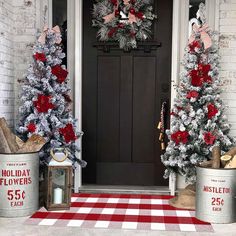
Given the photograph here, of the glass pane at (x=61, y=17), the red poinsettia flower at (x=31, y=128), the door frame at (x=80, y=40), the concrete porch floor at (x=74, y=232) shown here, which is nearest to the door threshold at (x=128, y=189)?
the door frame at (x=80, y=40)

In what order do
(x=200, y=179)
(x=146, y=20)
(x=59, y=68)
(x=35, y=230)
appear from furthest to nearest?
(x=146, y=20) → (x=59, y=68) → (x=200, y=179) → (x=35, y=230)

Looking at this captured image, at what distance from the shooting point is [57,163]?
377cm

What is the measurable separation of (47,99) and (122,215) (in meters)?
1.34

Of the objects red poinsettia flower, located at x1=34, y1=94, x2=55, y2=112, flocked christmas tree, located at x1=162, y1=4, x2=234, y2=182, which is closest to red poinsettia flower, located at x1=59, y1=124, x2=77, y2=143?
red poinsettia flower, located at x1=34, y1=94, x2=55, y2=112

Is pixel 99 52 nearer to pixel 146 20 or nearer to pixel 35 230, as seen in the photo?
pixel 146 20

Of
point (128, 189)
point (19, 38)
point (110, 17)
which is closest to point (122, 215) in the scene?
point (128, 189)

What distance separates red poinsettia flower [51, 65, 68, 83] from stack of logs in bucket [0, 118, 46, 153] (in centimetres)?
68

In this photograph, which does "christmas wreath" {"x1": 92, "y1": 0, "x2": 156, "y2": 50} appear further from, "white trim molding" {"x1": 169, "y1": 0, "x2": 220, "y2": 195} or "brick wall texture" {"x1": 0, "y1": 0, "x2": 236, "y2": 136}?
"brick wall texture" {"x1": 0, "y1": 0, "x2": 236, "y2": 136}

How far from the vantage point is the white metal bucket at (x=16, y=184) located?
3572 mm

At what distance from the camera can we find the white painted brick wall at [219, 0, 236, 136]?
14.3 ft

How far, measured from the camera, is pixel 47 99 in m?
4.03

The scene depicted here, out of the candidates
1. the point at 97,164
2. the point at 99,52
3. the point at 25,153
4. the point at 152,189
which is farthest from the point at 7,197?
the point at 99,52

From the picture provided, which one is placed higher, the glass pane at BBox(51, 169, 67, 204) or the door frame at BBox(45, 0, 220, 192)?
the door frame at BBox(45, 0, 220, 192)

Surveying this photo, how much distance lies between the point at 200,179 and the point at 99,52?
192 cm
